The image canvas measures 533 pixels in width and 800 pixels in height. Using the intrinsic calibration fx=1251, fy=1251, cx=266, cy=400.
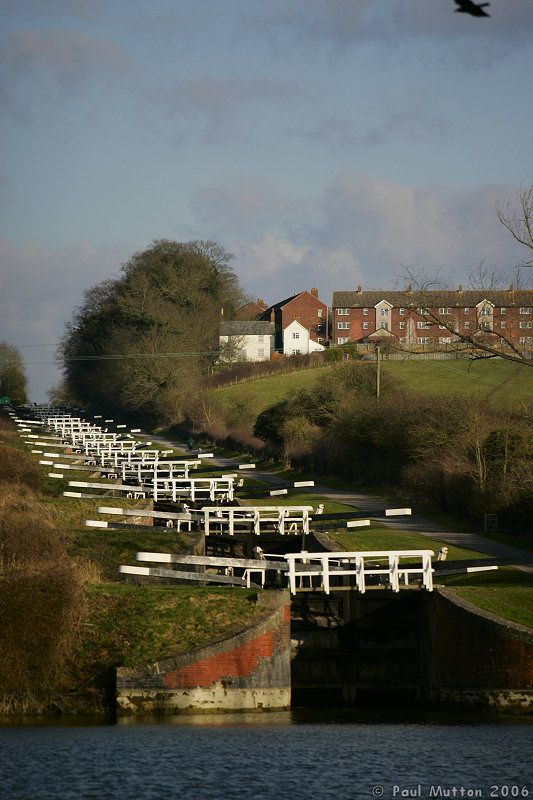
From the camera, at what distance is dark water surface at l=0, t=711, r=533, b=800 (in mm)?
16266

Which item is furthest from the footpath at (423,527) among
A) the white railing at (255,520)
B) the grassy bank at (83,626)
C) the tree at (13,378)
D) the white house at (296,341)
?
the tree at (13,378)

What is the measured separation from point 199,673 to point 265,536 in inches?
681

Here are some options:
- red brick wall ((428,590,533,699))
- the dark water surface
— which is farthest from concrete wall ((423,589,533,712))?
the dark water surface

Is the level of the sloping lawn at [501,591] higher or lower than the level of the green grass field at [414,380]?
lower

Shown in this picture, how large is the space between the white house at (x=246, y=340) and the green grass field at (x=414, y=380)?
8.23 meters

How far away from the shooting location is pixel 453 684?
23.7m

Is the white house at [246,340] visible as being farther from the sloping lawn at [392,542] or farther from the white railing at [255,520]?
the sloping lawn at [392,542]

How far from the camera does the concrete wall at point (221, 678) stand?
21.7 m

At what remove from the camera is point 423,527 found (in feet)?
137

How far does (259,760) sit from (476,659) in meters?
6.63

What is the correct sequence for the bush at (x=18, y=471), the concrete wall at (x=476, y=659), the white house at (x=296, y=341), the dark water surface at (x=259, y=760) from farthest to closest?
the white house at (x=296, y=341), the bush at (x=18, y=471), the concrete wall at (x=476, y=659), the dark water surface at (x=259, y=760)

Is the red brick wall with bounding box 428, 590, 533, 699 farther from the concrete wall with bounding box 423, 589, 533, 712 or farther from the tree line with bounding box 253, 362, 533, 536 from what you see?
the tree line with bounding box 253, 362, 533, 536

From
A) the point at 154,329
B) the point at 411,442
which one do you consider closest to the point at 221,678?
the point at 411,442

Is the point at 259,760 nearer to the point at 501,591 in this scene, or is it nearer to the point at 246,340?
the point at 501,591
